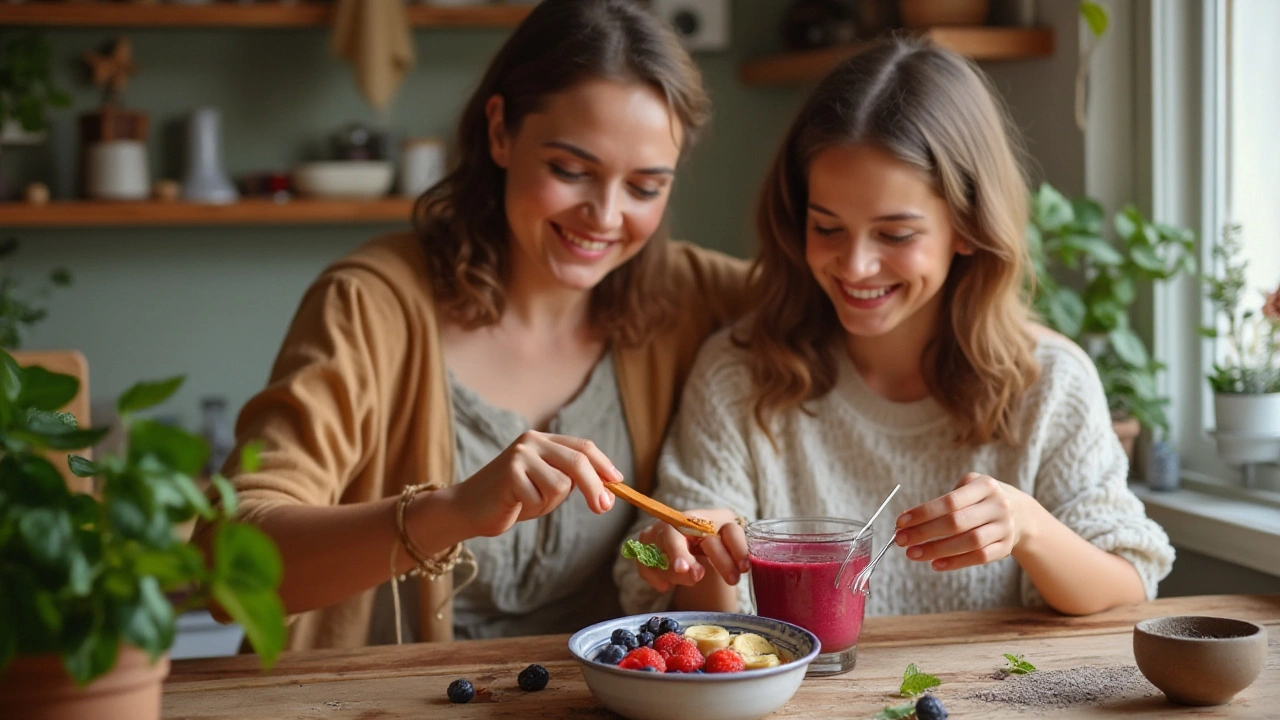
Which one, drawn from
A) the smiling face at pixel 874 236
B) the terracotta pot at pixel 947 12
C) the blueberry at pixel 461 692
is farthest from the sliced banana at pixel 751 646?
the terracotta pot at pixel 947 12

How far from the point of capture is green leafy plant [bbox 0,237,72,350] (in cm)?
318

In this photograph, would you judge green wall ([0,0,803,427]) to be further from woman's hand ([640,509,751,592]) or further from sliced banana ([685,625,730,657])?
sliced banana ([685,625,730,657])

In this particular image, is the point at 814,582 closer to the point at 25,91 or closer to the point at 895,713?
the point at 895,713

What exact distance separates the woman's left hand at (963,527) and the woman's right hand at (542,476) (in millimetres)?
327

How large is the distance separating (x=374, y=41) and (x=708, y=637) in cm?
252

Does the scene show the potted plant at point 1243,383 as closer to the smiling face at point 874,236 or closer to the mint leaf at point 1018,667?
the smiling face at point 874,236

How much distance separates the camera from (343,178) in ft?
11.5

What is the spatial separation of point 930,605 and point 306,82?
2.62 metres

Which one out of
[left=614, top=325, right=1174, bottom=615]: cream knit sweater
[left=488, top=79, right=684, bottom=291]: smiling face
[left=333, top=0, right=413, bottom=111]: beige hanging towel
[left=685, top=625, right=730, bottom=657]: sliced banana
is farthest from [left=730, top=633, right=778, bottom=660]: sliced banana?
[left=333, top=0, right=413, bottom=111]: beige hanging towel

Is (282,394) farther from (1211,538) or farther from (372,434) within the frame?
(1211,538)

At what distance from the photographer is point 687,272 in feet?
7.14

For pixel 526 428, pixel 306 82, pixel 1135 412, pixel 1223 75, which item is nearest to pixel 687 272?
pixel 526 428

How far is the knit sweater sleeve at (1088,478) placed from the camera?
5.51 ft

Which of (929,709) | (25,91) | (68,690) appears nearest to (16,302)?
(25,91)
